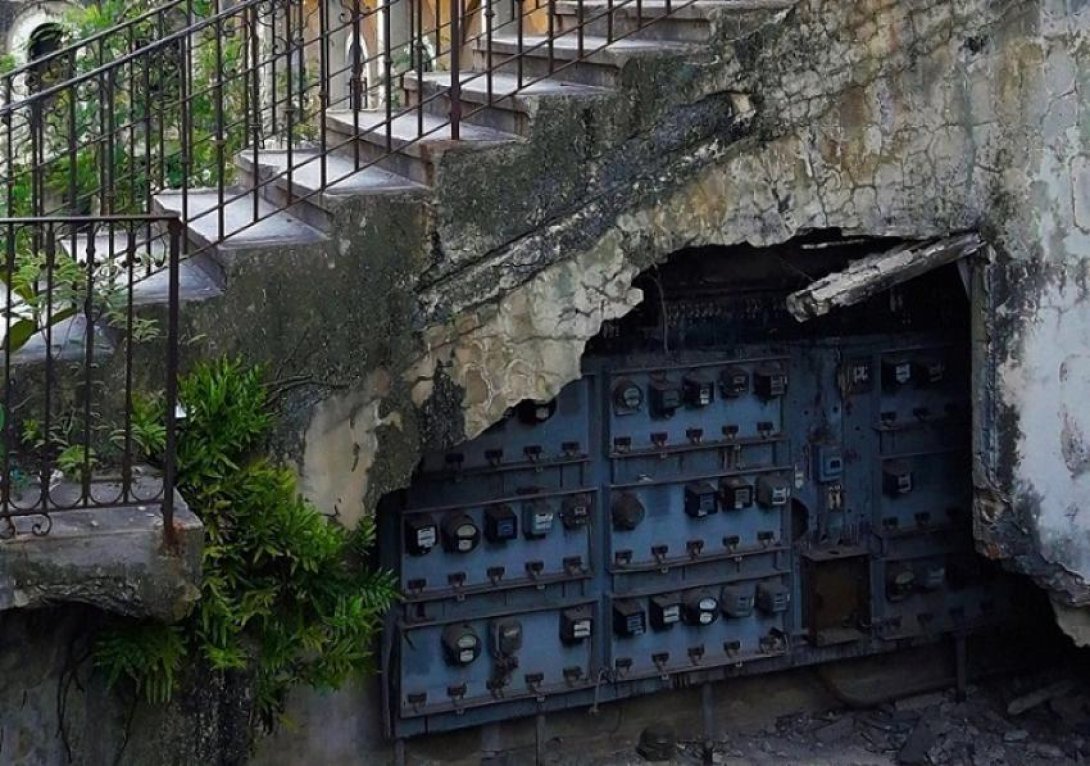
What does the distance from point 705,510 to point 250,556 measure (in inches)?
115

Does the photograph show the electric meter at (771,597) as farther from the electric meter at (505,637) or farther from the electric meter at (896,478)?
the electric meter at (505,637)

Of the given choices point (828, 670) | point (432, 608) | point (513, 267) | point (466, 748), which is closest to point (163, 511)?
point (513, 267)

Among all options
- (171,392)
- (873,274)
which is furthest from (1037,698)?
(171,392)

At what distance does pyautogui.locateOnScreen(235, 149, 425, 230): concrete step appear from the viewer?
249 inches

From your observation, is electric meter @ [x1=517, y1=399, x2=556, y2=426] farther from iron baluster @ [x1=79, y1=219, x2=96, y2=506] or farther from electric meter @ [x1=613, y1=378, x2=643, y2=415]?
iron baluster @ [x1=79, y1=219, x2=96, y2=506]

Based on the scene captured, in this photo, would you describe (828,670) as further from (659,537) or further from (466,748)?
(466,748)

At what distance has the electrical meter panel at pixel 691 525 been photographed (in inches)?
301

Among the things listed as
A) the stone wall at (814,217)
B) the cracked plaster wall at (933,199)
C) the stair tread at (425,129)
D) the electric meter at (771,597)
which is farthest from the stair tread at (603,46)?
the electric meter at (771,597)

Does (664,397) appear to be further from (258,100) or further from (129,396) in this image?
(129,396)

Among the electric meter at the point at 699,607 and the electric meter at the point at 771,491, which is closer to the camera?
the electric meter at the point at 699,607

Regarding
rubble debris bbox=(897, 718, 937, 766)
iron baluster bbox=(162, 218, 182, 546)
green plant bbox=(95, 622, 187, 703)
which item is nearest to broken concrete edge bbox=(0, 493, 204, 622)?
iron baluster bbox=(162, 218, 182, 546)

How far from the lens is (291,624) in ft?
20.1

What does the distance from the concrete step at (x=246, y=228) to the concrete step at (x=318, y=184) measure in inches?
A: 2.1

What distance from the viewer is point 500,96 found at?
266 inches
